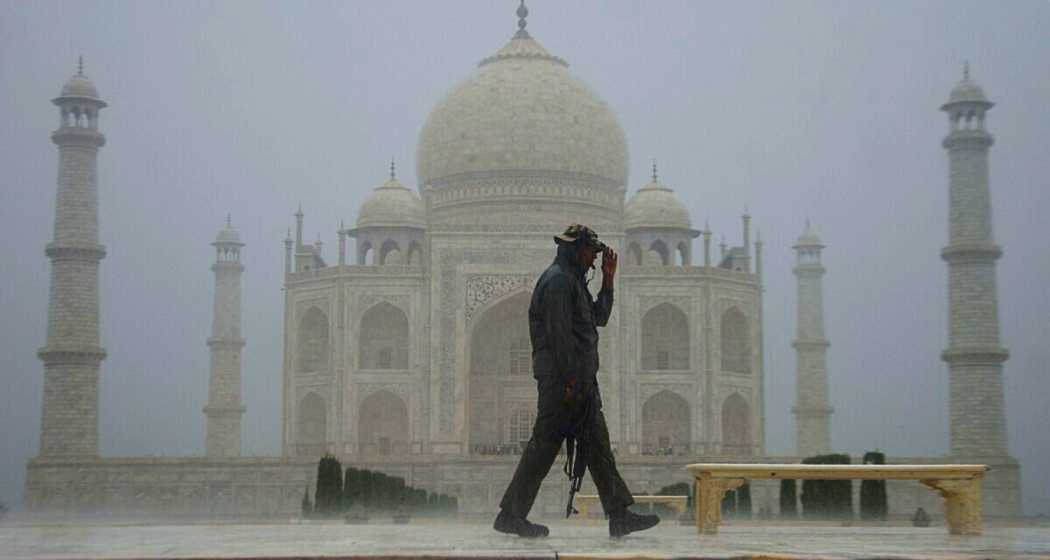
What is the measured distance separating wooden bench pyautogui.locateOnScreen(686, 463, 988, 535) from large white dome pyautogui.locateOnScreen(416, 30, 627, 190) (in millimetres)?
25146

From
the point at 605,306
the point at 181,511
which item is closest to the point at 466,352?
the point at 181,511

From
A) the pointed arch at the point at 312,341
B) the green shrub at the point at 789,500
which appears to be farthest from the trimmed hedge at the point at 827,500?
the pointed arch at the point at 312,341

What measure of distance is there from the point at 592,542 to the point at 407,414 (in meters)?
23.8

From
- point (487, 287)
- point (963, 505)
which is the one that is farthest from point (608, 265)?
point (487, 287)

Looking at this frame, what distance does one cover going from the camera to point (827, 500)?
16781 mm

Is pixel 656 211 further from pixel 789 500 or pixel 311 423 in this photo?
pixel 789 500

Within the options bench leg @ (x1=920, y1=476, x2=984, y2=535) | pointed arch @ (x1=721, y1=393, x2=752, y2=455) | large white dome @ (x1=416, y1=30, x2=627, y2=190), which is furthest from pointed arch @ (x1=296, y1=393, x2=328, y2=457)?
bench leg @ (x1=920, y1=476, x2=984, y2=535)

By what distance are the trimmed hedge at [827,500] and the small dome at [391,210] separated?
1643 centimetres

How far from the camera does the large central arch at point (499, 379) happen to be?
30.4 metres

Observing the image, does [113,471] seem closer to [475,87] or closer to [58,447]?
[58,447]

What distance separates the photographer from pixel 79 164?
86.2 ft

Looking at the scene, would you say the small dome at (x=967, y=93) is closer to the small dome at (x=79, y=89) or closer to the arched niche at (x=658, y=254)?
the arched niche at (x=658, y=254)

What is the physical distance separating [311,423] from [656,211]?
9.05 m

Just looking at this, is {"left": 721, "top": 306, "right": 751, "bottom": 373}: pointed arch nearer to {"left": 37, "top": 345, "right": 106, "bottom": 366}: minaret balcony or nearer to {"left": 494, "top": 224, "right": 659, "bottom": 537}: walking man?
{"left": 37, "top": 345, "right": 106, "bottom": 366}: minaret balcony
